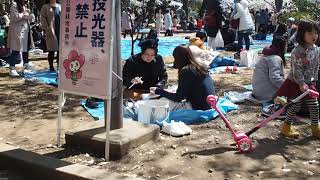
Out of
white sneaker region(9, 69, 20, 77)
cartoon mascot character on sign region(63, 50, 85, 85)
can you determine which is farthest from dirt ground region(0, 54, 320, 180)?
white sneaker region(9, 69, 20, 77)

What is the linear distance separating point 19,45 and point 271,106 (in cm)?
536

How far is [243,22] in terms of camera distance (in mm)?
12328

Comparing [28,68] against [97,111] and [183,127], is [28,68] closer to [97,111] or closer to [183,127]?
[97,111]

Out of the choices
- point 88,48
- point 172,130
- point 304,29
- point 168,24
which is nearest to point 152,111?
point 172,130

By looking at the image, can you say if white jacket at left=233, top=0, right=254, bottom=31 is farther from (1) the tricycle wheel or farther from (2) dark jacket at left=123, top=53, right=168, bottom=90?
(1) the tricycle wheel

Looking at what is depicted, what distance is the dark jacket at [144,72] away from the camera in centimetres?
648

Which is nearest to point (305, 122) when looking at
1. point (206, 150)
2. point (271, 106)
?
point (271, 106)

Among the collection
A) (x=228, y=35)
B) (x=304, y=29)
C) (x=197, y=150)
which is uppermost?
(x=304, y=29)

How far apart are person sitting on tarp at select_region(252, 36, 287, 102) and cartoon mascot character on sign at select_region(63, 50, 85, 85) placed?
2976 mm

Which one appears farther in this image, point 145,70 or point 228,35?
point 228,35

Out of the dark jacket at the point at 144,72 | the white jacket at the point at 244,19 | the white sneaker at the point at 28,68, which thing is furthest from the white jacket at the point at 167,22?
the dark jacket at the point at 144,72

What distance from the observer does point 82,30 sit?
13.9 ft

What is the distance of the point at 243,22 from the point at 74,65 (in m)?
8.71

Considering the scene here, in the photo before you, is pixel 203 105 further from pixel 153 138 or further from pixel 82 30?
pixel 82 30
